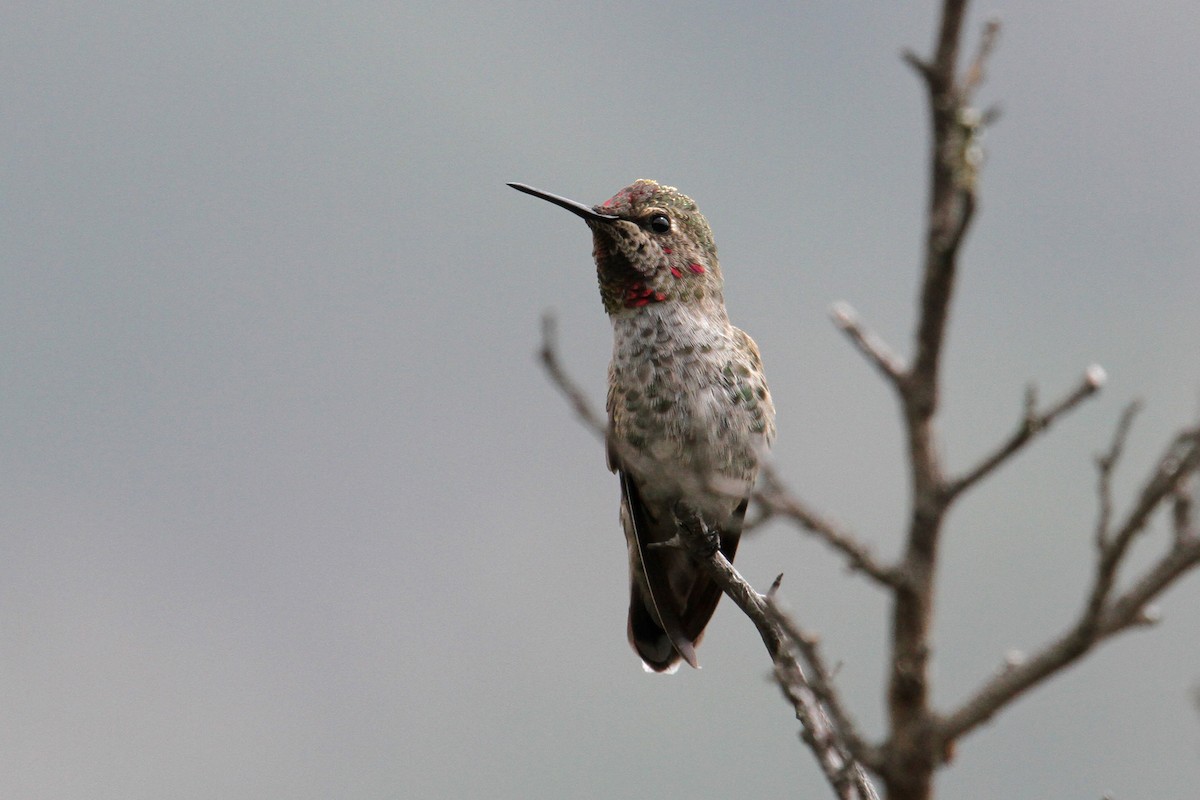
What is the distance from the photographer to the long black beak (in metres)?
6.98

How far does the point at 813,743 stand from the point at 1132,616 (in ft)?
5.08

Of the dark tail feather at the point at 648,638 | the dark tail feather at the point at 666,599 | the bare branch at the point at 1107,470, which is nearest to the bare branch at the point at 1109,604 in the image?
the bare branch at the point at 1107,470

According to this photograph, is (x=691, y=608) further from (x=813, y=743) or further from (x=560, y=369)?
(x=560, y=369)

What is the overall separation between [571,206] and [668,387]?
1.23 metres

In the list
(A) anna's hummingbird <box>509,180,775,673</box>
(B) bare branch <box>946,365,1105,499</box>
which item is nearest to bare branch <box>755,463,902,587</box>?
(B) bare branch <box>946,365,1105,499</box>

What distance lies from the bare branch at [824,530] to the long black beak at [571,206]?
198 inches

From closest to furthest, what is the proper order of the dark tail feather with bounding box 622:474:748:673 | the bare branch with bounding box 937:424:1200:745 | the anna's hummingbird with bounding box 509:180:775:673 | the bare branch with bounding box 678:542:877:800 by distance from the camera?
the bare branch with bounding box 937:424:1200:745, the bare branch with bounding box 678:542:877:800, the anna's hummingbird with bounding box 509:180:775:673, the dark tail feather with bounding box 622:474:748:673

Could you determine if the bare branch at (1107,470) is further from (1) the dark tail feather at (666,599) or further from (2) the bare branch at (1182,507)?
(1) the dark tail feather at (666,599)

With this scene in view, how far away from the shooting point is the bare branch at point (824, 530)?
77.4 inches

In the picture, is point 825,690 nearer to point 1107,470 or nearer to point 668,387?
point 1107,470

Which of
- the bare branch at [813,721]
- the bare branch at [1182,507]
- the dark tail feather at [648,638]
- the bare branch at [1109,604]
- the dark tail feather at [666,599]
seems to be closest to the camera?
the bare branch at [1109,604]

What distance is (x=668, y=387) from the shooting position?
6.72 meters

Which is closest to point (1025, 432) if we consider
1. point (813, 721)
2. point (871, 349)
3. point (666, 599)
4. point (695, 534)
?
point (871, 349)

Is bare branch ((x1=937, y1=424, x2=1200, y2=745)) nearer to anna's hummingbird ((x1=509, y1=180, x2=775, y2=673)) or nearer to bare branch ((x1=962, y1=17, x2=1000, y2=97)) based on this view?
bare branch ((x1=962, y1=17, x2=1000, y2=97))
